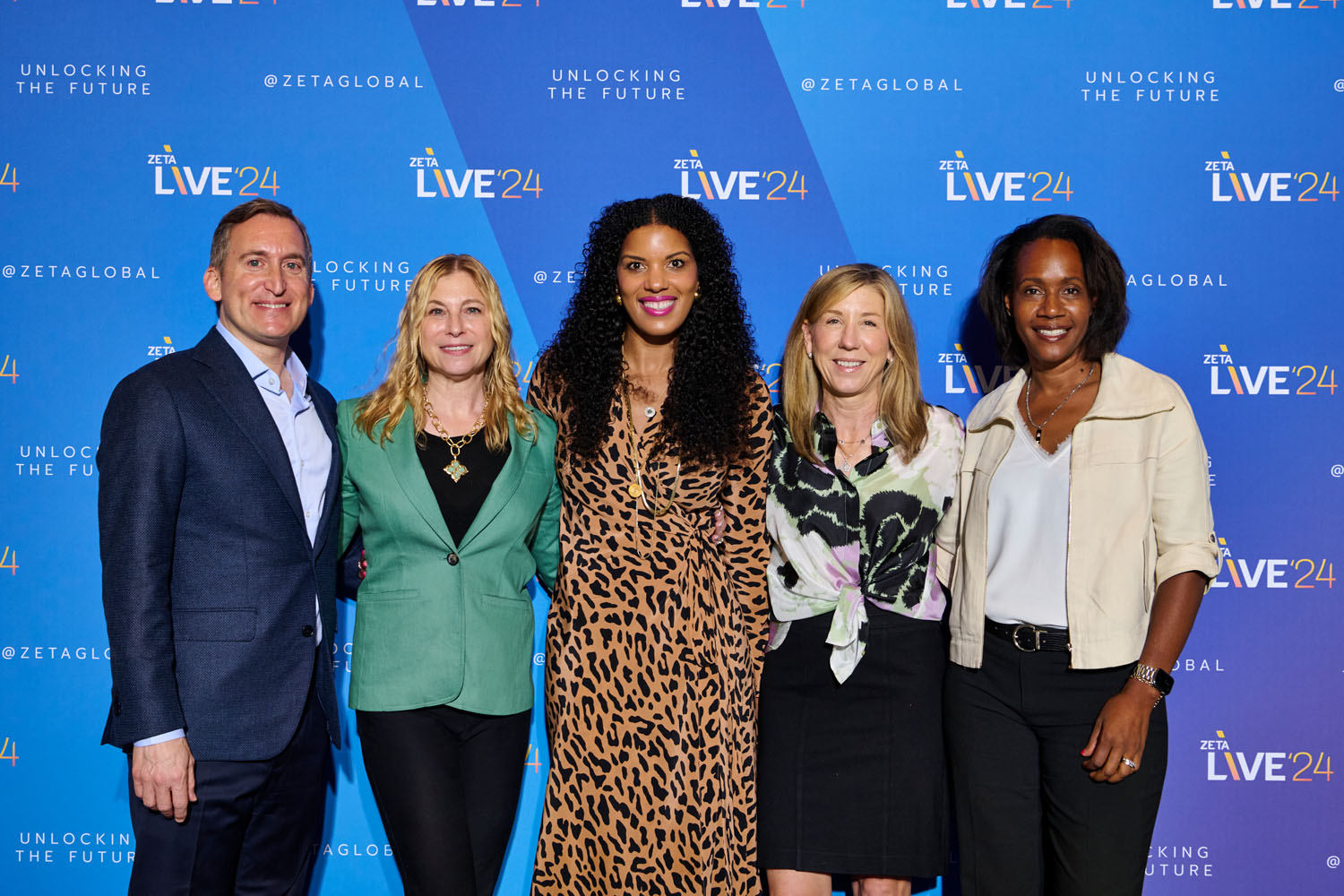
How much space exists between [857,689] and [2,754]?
9.11 ft

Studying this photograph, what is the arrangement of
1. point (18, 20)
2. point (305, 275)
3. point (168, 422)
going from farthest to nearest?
point (18, 20), point (305, 275), point (168, 422)

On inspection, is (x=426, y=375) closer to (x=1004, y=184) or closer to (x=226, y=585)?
(x=226, y=585)

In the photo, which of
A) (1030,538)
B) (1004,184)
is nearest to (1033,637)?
(1030,538)

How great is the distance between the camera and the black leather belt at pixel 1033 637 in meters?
2.28

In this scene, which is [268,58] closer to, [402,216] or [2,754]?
[402,216]

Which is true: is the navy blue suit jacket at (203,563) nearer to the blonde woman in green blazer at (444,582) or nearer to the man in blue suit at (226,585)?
the man in blue suit at (226,585)

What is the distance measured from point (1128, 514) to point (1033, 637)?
0.38m

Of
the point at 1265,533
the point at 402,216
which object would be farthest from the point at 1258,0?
the point at 402,216

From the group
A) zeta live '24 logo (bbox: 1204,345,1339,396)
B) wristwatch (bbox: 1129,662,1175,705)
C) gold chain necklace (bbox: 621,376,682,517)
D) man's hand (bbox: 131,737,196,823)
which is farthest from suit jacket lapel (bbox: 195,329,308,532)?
zeta live '24 logo (bbox: 1204,345,1339,396)

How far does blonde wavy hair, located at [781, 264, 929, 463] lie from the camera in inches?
101

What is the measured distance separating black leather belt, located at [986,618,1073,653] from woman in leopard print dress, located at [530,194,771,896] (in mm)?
657

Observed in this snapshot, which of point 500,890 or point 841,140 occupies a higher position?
point 841,140

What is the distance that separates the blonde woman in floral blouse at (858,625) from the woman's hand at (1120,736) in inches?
16.3

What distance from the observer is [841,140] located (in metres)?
3.11
